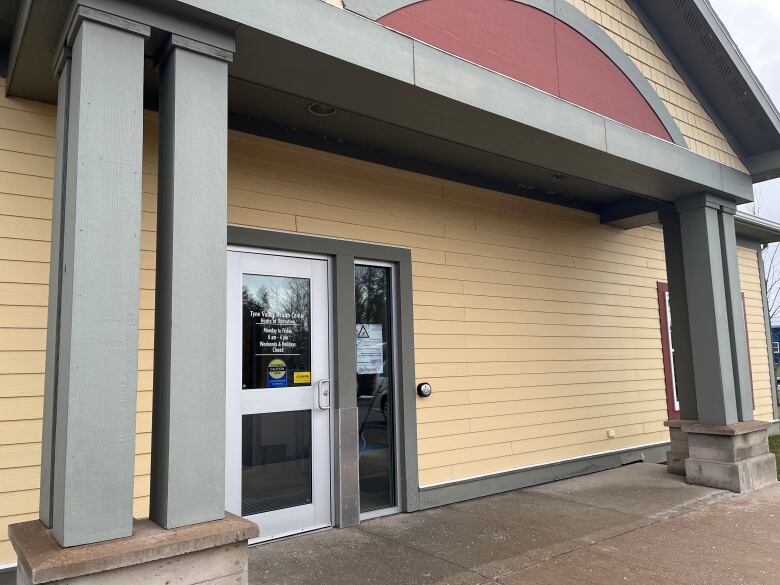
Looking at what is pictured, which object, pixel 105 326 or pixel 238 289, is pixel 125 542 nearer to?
pixel 105 326

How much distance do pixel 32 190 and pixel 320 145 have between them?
2.08 metres

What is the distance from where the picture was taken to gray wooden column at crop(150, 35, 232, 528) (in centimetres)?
246

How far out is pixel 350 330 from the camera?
4754 mm

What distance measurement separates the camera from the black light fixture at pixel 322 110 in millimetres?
4195

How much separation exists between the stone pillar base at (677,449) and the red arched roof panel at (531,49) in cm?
304

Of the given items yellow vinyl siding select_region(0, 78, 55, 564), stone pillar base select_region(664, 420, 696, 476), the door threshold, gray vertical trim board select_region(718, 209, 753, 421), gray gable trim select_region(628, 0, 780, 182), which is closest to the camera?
yellow vinyl siding select_region(0, 78, 55, 564)

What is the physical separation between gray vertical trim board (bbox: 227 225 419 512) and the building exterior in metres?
0.03

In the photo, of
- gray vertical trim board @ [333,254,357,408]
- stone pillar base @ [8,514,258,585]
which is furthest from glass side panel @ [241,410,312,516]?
stone pillar base @ [8,514,258,585]

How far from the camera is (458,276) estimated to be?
564cm

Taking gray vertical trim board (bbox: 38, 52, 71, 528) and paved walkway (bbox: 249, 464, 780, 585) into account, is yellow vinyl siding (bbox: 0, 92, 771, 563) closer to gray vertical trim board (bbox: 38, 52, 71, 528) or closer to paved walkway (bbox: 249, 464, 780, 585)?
paved walkway (bbox: 249, 464, 780, 585)

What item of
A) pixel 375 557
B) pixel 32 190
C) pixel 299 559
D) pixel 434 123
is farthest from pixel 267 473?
pixel 434 123

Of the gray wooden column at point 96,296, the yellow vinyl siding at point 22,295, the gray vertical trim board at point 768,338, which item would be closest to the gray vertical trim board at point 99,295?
the gray wooden column at point 96,296

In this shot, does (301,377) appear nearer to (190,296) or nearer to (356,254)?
(356,254)

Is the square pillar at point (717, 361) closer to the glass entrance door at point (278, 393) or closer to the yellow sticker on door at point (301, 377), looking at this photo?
the glass entrance door at point (278, 393)
